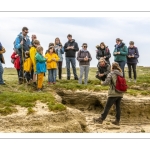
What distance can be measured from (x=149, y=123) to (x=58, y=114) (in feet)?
18.1

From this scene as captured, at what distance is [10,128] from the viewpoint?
38.8 ft

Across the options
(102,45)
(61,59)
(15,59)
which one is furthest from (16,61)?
(102,45)

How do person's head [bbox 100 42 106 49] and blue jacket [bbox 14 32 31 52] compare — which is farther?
person's head [bbox 100 42 106 49]

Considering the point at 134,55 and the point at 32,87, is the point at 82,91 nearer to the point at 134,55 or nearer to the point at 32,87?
the point at 32,87

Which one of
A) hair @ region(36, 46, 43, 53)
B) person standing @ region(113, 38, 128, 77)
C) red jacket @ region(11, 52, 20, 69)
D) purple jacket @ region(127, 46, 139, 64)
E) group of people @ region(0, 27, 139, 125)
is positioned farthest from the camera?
purple jacket @ region(127, 46, 139, 64)

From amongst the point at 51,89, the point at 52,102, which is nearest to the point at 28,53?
the point at 51,89

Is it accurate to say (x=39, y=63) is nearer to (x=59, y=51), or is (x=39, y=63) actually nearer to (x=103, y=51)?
(x=59, y=51)

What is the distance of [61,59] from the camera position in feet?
60.8

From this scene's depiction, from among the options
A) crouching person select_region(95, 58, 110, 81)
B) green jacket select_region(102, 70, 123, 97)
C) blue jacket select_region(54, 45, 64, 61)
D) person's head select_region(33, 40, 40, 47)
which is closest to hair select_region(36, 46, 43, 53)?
person's head select_region(33, 40, 40, 47)

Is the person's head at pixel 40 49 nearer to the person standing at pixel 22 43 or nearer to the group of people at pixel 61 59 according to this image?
the group of people at pixel 61 59

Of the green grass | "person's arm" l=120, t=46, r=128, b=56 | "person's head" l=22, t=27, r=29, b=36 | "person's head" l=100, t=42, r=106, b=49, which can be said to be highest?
"person's head" l=22, t=27, r=29, b=36

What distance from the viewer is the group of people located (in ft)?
44.9

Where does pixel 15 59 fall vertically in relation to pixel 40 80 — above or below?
above

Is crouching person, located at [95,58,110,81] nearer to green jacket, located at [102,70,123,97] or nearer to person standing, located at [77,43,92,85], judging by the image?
green jacket, located at [102,70,123,97]
